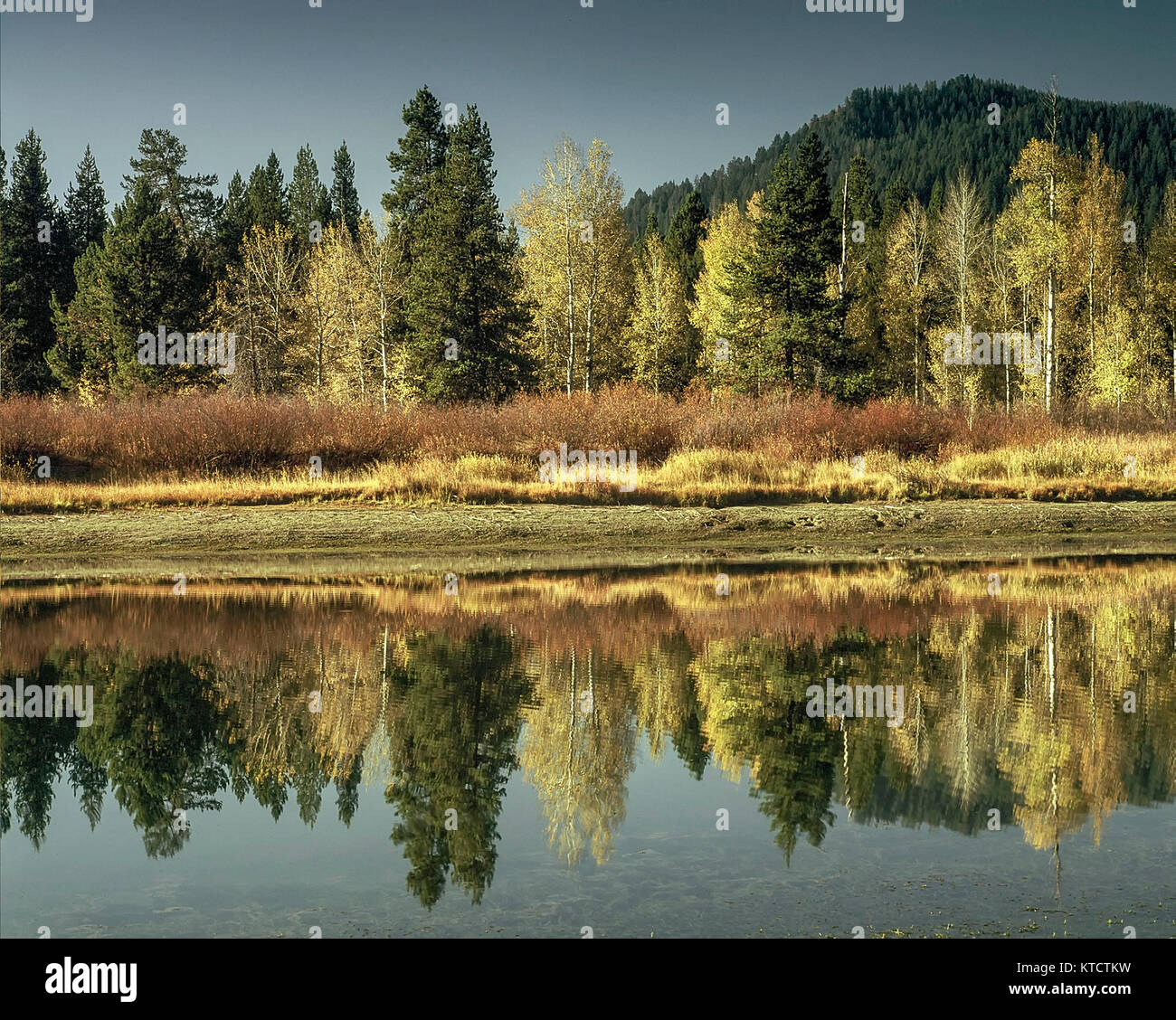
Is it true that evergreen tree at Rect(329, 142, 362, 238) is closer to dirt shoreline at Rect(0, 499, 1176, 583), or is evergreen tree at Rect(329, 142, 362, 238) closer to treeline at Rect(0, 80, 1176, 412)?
treeline at Rect(0, 80, 1176, 412)

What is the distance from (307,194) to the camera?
79125 mm

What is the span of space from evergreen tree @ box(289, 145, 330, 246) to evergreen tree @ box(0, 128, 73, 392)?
14.5 meters

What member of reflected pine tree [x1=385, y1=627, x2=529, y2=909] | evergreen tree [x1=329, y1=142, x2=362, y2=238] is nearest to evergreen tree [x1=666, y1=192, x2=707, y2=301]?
evergreen tree [x1=329, y1=142, x2=362, y2=238]

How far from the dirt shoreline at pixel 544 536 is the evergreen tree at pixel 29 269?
1510 inches

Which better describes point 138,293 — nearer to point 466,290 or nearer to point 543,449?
point 466,290

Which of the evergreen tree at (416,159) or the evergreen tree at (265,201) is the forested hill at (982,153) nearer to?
the evergreen tree at (265,201)

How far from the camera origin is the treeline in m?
40.8

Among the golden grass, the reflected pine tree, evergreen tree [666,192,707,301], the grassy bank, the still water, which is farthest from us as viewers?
evergreen tree [666,192,707,301]

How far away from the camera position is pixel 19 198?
6600cm

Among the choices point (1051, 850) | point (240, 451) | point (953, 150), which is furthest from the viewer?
point (953, 150)

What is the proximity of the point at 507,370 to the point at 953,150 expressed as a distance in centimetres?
13243

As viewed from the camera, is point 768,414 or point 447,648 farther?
point 768,414
